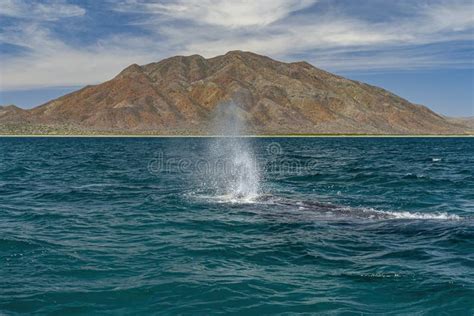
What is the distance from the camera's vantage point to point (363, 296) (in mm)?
11859

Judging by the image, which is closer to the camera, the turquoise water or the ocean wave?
the turquoise water

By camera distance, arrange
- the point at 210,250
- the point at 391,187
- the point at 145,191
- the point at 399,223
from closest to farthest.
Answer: the point at 210,250, the point at 399,223, the point at 145,191, the point at 391,187

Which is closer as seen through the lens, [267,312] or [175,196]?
[267,312]

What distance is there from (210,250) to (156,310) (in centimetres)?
518

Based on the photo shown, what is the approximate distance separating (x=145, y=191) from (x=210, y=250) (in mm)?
16611

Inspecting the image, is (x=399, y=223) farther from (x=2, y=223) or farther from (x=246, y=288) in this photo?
(x=2, y=223)

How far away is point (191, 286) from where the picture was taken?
41.1 ft

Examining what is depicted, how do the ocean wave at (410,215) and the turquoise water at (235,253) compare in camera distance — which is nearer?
the turquoise water at (235,253)

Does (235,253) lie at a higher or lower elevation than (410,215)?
lower

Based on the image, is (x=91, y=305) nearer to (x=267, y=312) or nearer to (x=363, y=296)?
(x=267, y=312)

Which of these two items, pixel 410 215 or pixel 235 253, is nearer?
pixel 235 253

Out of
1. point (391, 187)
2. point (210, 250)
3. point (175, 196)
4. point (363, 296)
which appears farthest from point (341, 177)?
point (363, 296)

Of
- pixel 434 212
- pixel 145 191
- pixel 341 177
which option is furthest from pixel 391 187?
pixel 145 191

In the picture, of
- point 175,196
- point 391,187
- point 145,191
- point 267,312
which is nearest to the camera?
point 267,312
